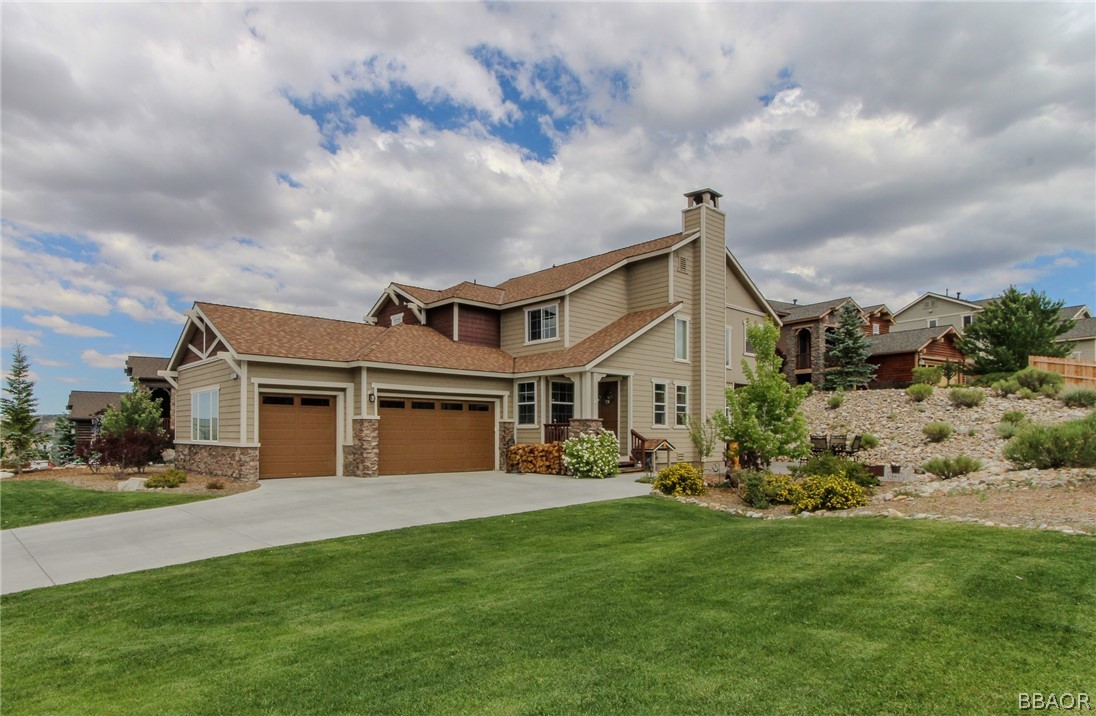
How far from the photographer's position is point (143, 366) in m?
37.8

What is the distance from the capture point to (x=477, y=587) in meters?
6.80

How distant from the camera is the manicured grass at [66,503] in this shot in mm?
12836

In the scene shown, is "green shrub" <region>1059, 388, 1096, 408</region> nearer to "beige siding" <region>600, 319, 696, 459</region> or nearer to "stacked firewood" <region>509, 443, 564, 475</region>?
"beige siding" <region>600, 319, 696, 459</region>

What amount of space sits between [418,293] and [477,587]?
787 inches

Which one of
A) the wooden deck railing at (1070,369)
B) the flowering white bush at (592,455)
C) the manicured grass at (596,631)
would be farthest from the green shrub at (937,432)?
the manicured grass at (596,631)

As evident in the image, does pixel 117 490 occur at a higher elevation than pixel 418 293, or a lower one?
lower

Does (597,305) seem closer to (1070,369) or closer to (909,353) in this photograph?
(1070,369)

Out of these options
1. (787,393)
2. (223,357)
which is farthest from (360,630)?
(223,357)

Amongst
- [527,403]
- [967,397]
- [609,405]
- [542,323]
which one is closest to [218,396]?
[527,403]

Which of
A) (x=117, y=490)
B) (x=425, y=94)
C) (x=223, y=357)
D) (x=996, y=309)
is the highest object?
(x=425, y=94)

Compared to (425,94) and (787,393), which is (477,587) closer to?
(787,393)

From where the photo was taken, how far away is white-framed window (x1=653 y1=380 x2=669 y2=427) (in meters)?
22.1

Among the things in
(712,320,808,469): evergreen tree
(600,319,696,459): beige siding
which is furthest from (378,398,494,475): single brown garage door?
(712,320,808,469): evergreen tree

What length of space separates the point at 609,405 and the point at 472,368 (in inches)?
190
